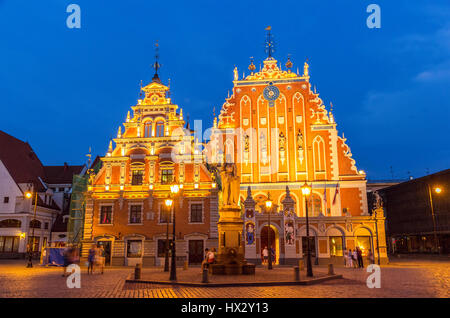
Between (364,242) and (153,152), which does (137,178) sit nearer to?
(153,152)

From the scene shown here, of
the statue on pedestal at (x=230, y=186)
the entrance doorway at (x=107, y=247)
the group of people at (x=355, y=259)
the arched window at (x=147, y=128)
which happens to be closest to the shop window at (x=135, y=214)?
the entrance doorway at (x=107, y=247)

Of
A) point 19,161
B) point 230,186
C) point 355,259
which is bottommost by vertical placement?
point 355,259

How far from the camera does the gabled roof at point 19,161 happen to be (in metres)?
50.2

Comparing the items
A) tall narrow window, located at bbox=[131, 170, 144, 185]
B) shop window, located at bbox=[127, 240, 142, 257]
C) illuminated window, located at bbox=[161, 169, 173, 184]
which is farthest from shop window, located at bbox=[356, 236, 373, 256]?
tall narrow window, located at bbox=[131, 170, 144, 185]

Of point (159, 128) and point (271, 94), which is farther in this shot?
point (271, 94)

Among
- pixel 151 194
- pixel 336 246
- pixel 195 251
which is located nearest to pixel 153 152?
pixel 151 194

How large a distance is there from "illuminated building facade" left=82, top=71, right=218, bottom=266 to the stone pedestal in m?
13.5

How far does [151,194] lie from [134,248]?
5161 mm

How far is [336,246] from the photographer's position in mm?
35469

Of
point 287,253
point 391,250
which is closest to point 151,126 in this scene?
point 287,253

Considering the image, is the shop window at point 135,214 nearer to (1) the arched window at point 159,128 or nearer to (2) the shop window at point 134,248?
(2) the shop window at point 134,248

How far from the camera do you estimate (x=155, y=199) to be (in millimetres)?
35469

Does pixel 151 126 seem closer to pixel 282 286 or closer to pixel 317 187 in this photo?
pixel 317 187

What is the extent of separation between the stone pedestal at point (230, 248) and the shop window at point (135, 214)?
16.4m
